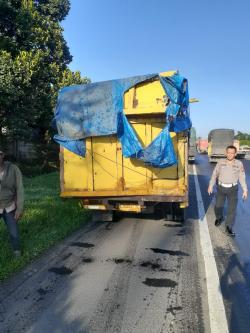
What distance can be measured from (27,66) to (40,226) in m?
12.4

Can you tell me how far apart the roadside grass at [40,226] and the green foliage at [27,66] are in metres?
8.04

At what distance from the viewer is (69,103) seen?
27.3ft

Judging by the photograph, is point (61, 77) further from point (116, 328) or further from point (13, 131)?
point (116, 328)

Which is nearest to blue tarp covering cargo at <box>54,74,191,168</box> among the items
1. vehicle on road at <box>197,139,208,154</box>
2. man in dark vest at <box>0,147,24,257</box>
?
man in dark vest at <box>0,147,24,257</box>

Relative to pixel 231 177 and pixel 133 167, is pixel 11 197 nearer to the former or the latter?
pixel 133 167

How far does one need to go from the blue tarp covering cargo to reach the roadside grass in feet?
5.36

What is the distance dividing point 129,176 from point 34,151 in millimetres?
20440

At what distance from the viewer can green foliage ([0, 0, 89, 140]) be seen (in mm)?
18188

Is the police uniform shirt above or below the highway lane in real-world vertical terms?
above

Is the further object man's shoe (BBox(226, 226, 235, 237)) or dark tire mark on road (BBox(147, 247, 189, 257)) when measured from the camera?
man's shoe (BBox(226, 226, 235, 237))

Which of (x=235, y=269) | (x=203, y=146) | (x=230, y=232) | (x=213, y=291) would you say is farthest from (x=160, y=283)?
(x=203, y=146)

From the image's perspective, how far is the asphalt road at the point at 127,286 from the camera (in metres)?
4.02

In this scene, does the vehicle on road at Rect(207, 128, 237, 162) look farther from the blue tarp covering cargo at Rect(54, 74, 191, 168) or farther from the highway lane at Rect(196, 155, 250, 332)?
the blue tarp covering cargo at Rect(54, 74, 191, 168)

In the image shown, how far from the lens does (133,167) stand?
802 cm
